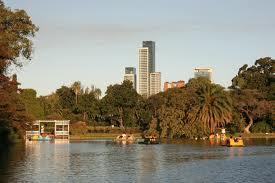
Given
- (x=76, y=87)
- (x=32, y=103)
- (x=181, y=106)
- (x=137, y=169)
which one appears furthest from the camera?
(x=76, y=87)

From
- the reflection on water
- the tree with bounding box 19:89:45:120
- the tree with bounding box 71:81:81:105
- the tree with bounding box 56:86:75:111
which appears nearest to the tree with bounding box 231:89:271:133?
the tree with bounding box 19:89:45:120

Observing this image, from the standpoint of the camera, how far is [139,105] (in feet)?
434

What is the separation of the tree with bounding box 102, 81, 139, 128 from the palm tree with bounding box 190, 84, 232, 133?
3533 cm

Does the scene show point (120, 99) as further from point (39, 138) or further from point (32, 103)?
point (39, 138)

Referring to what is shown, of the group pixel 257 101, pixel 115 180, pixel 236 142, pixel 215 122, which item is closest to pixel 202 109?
pixel 215 122

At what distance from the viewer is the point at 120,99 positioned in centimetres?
13225

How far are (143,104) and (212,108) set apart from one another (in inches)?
1418

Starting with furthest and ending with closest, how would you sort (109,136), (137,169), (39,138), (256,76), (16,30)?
(256,76) < (109,136) < (39,138) < (16,30) < (137,169)

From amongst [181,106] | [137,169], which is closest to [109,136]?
[181,106]

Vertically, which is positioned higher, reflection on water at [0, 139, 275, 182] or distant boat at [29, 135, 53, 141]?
distant boat at [29, 135, 53, 141]

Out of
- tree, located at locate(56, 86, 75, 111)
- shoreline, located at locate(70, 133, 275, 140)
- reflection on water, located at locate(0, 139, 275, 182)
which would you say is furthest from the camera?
tree, located at locate(56, 86, 75, 111)

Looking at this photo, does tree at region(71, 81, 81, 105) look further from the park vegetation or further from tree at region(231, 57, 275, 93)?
tree at region(231, 57, 275, 93)

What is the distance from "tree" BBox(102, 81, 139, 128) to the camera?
13238 centimetres

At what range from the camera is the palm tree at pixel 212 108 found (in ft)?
317
